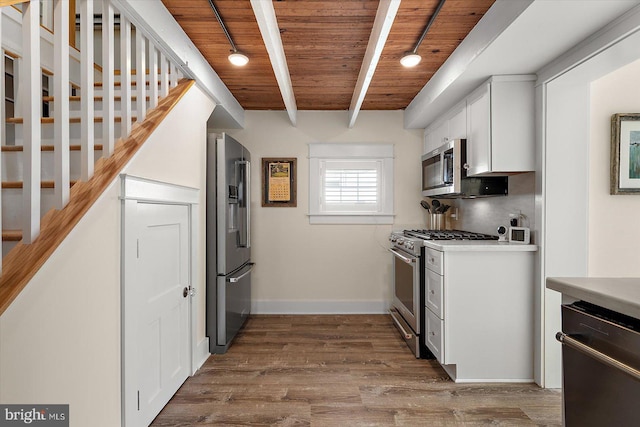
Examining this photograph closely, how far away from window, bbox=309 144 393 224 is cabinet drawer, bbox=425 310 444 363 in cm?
160

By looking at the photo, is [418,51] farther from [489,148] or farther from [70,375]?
[70,375]

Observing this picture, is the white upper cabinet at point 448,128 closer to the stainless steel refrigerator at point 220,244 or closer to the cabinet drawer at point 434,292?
the cabinet drawer at point 434,292

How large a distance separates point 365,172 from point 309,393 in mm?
2633

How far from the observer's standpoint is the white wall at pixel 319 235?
13.7 ft

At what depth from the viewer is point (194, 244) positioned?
8.74 ft

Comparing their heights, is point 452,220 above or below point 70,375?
above

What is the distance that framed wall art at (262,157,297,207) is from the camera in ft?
13.6

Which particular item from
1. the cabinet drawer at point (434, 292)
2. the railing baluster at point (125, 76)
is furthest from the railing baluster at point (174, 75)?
the cabinet drawer at point (434, 292)

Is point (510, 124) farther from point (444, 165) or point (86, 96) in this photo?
point (86, 96)

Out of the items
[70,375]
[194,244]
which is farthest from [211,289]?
[70,375]

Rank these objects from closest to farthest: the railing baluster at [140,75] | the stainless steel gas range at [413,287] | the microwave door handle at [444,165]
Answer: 1. the railing baluster at [140,75]
2. the stainless steel gas range at [413,287]
3. the microwave door handle at [444,165]

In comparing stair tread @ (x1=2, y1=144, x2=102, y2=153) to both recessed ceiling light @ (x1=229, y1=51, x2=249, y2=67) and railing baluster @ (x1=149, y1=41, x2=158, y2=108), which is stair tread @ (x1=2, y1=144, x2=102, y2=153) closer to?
railing baluster @ (x1=149, y1=41, x2=158, y2=108)

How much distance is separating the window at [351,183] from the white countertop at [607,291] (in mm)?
2784

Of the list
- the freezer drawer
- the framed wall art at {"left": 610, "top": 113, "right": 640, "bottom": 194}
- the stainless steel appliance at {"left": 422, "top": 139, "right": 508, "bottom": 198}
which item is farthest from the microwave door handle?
the freezer drawer
